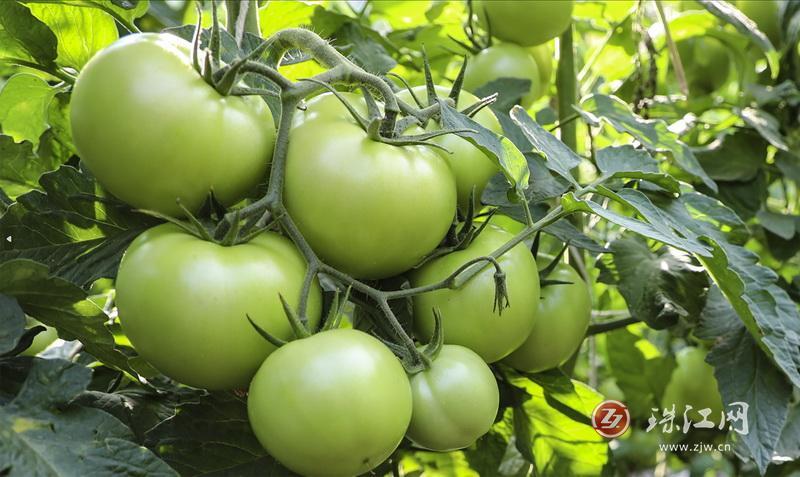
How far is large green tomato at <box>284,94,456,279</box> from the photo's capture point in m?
0.49

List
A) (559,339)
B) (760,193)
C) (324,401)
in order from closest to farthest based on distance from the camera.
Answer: (324,401) < (559,339) < (760,193)

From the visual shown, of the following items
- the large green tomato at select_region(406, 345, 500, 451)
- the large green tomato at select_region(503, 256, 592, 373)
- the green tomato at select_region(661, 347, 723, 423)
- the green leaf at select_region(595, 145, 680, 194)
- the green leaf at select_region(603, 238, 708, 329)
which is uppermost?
the green leaf at select_region(595, 145, 680, 194)

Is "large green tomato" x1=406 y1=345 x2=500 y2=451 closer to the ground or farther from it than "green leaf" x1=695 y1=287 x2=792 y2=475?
farther from it

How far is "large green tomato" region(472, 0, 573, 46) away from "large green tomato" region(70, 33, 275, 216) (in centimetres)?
49

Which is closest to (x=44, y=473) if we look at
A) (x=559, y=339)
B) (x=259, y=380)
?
(x=259, y=380)

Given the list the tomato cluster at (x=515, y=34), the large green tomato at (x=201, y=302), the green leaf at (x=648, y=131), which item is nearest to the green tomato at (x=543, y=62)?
the tomato cluster at (x=515, y=34)

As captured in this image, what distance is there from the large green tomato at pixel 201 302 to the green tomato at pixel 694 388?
2.53ft

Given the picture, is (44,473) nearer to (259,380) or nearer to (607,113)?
(259,380)

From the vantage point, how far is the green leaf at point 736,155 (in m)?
1.10

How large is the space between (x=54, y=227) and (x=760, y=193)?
35.1 inches

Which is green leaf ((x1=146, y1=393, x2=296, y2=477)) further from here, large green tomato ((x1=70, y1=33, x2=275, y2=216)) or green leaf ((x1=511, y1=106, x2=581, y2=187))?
green leaf ((x1=511, y1=106, x2=581, y2=187))

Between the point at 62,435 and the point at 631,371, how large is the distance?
938 millimetres

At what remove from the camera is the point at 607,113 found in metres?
0.84

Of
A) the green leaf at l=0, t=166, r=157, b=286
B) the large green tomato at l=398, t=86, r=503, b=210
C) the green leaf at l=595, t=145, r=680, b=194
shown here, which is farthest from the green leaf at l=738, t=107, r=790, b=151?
the green leaf at l=0, t=166, r=157, b=286
